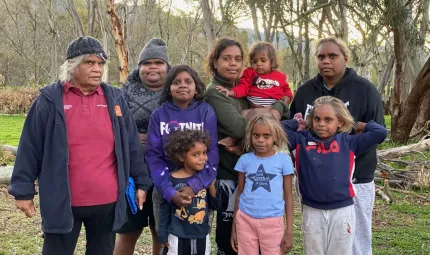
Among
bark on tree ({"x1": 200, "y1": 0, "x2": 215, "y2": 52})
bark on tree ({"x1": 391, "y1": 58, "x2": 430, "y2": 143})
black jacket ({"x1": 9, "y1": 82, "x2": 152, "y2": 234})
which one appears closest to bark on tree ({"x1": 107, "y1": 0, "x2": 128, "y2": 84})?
bark on tree ({"x1": 200, "y1": 0, "x2": 215, "y2": 52})

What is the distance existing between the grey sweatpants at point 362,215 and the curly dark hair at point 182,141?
1.17 m

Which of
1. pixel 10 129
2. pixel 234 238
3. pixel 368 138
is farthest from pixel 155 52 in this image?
pixel 10 129

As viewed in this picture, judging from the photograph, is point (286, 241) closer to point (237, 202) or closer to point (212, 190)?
point (237, 202)

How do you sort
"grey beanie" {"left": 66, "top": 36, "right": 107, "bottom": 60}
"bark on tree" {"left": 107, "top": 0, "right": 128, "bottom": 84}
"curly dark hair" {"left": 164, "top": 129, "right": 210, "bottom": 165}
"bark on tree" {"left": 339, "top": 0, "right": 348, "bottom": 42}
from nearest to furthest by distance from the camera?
"grey beanie" {"left": 66, "top": 36, "right": 107, "bottom": 60} < "curly dark hair" {"left": 164, "top": 129, "right": 210, "bottom": 165} < "bark on tree" {"left": 107, "top": 0, "right": 128, "bottom": 84} < "bark on tree" {"left": 339, "top": 0, "right": 348, "bottom": 42}

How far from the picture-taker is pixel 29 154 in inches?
112

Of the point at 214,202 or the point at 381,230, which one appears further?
the point at 381,230

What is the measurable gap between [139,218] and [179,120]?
95 cm

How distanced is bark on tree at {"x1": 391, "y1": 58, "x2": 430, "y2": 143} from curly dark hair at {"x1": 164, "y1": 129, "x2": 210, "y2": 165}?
9466 millimetres

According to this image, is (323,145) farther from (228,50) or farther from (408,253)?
(408,253)

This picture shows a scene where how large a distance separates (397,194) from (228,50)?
5417mm

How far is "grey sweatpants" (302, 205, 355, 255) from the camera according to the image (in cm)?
316

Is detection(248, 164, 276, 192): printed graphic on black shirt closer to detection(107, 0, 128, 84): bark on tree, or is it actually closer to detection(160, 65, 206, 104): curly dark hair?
detection(160, 65, 206, 104): curly dark hair

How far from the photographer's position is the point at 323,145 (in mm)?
3201

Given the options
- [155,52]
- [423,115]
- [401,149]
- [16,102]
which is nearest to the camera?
[155,52]
